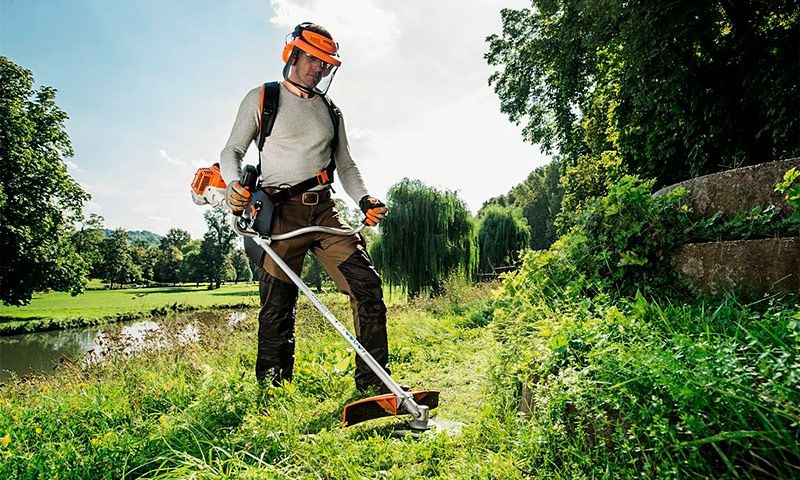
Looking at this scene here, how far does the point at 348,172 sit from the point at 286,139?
566 mm

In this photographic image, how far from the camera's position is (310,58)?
3404 millimetres

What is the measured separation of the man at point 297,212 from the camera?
Answer: 3369 mm

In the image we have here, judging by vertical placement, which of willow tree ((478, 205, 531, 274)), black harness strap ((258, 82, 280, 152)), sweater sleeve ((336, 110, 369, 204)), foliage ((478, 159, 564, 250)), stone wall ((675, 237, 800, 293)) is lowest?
stone wall ((675, 237, 800, 293))

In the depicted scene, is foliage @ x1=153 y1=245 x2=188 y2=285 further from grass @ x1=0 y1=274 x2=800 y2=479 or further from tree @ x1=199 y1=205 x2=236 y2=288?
grass @ x1=0 y1=274 x2=800 y2=479

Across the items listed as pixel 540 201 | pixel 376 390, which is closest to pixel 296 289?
pixel 376 390

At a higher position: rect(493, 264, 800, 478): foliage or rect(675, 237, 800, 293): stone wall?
rect(675, 237, 800, 293): stone wall

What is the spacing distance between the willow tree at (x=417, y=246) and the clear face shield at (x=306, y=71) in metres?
13.2

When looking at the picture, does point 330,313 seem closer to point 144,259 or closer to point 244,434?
point 244,434

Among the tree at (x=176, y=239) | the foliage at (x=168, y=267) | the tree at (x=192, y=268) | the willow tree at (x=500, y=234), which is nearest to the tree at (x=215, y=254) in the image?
the tree at (x=192, y=268)

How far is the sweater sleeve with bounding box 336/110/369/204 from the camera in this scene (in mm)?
3742

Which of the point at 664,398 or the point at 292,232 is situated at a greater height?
the point at 292,232

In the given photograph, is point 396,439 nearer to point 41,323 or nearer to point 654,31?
point 654,31

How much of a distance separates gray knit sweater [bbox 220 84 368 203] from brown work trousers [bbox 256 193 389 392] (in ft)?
0.81

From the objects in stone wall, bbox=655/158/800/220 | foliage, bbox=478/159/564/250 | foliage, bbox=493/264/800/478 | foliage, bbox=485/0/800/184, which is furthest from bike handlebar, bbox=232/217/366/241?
foliage, bbox=478/159/564/250
